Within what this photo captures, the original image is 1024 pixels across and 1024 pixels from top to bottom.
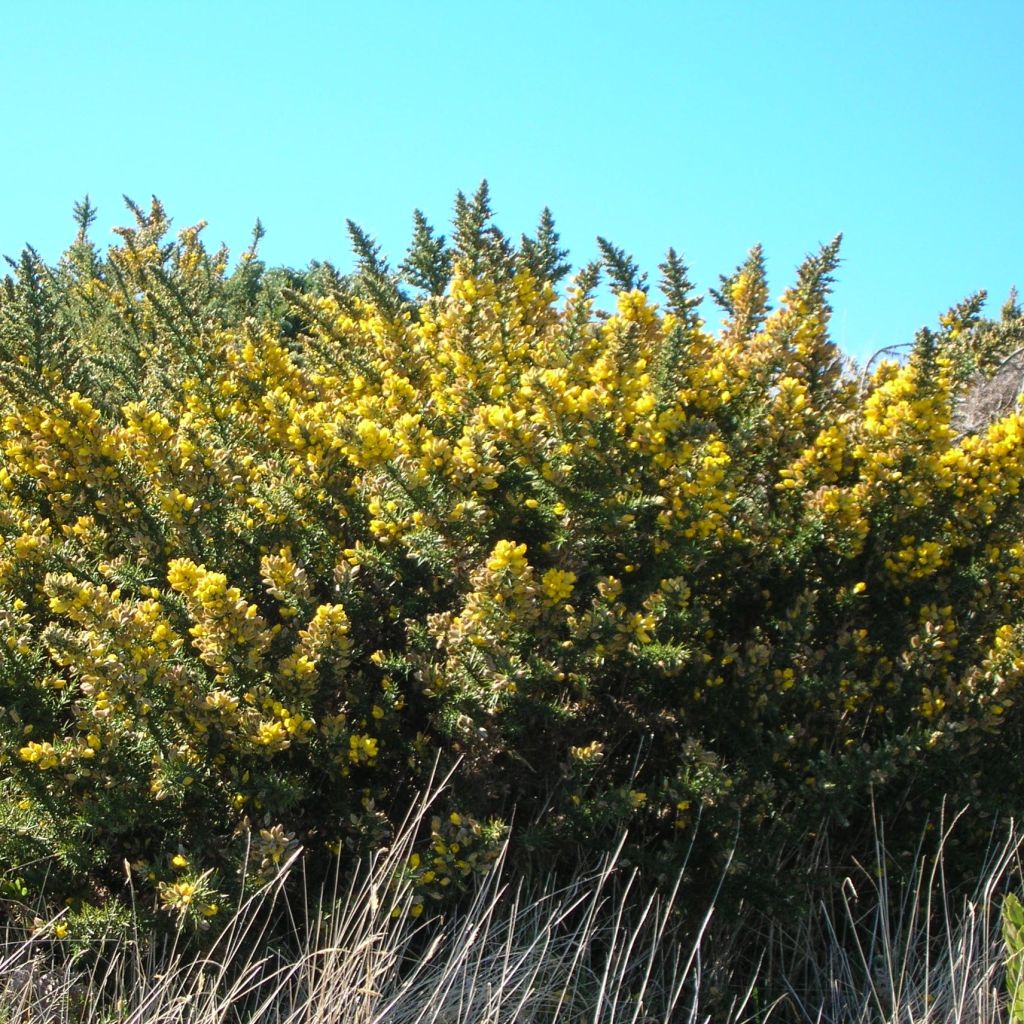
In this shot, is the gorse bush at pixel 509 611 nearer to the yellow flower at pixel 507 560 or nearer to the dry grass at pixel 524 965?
A: the yellow flower at pixel 507 560

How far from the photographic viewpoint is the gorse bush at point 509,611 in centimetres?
281

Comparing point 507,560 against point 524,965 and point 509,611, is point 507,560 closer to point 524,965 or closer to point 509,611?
point 509,611

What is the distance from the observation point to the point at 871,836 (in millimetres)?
3406

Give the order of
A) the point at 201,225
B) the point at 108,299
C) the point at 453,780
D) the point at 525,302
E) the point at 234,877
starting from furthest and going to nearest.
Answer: the point at 201,225 → the point at 108,299 → the point at 525,302 → the point at 453,780 → the point at 234,877

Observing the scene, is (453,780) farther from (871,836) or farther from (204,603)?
(871,836)

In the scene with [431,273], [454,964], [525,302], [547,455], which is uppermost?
[431,273]

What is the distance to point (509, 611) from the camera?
277cm

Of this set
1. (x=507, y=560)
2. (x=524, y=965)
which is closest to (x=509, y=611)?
(x=507, y=560)

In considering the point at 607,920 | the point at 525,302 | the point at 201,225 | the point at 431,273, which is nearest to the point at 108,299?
the point at 201,225

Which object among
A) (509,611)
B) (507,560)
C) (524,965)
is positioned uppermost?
(507,560)

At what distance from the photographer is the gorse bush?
2.81 metres

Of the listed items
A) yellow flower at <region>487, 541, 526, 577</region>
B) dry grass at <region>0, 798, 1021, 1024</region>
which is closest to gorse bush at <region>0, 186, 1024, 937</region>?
yellow flower at <region>487, 541, 526, 577</region>

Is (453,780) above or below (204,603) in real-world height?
below

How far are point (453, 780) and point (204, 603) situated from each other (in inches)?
30.3
